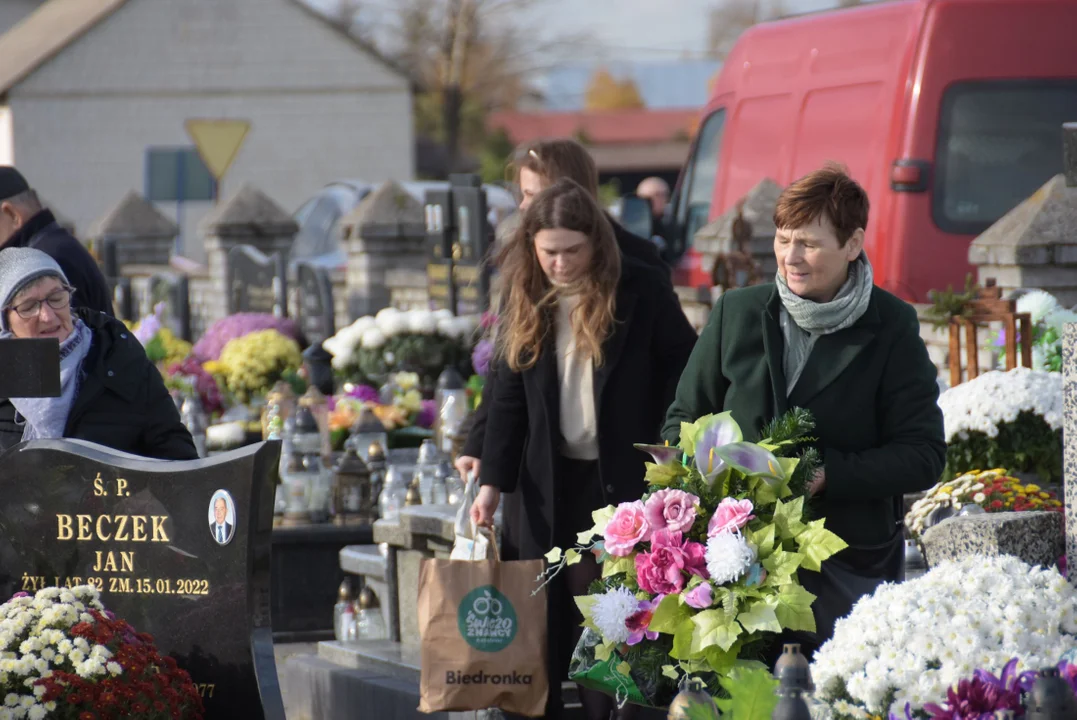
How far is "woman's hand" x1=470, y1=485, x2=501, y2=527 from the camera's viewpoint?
5.08 meters

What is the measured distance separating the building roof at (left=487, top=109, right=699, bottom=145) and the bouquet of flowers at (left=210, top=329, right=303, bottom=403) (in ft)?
149

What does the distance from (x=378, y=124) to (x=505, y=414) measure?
3597 centimetres

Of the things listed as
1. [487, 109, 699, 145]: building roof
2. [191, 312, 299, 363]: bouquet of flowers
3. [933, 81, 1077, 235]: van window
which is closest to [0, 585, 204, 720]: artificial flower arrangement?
[933, 81, 1077, 235]: van window

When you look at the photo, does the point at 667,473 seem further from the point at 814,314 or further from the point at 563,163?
the point at 563,163

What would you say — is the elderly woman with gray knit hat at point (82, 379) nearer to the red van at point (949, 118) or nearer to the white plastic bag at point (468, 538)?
the white plastic bag at point (468, 538)

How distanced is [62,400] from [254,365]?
20.4 feet

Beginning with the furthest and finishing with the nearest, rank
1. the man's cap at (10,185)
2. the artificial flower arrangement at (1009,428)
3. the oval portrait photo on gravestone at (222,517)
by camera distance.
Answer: the man's cap at (10,185), the artificial flower arrangement at (1009,428), the oval portrait photo on gravestone at (222,517)

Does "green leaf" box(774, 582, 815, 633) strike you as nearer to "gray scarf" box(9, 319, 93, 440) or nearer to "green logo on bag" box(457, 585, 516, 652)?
"green logo on bag" box(457, 585, 516, 652)

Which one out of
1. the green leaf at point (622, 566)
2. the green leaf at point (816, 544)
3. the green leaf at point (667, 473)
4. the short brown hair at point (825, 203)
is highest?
the short brown hair at point (825, 203)

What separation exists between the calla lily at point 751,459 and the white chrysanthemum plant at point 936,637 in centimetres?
34

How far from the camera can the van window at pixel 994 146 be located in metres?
8.87

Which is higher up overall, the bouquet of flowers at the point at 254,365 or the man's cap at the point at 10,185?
the man's cap at the point at 10,185

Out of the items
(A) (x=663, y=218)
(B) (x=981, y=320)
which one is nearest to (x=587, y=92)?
(A) (x=663, y=218)

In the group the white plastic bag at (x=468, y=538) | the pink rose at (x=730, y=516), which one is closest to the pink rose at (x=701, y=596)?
the pink rose at (x=730, y=516)
